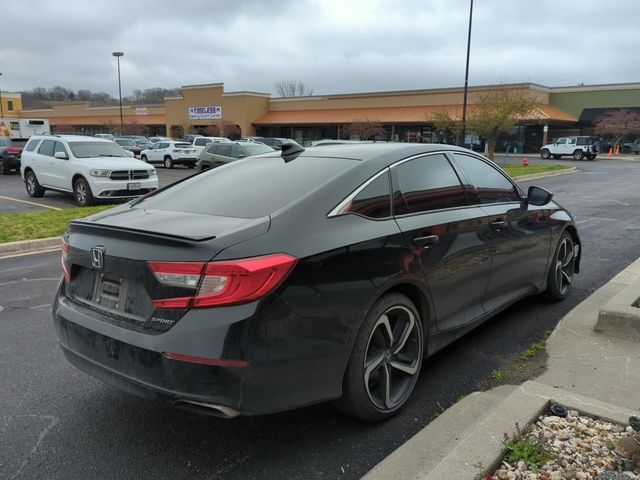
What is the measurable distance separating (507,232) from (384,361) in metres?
1.81

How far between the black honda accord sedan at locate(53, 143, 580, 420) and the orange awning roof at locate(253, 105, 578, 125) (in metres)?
42.7

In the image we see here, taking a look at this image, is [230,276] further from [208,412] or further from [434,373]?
[434,373]

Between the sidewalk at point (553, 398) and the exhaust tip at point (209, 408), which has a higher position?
the exhaust tip at point (209, 408)

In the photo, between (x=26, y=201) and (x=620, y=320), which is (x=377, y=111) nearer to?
(x=26, y=201)

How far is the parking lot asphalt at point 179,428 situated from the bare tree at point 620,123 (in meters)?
49.4

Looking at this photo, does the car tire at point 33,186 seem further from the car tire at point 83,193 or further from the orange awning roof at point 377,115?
the orange awning roof at point 377,115

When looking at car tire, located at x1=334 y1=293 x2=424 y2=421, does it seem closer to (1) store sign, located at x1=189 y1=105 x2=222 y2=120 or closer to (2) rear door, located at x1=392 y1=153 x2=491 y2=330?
(2) rear door, located at x1=392 y1=153 x2=491 y2=330

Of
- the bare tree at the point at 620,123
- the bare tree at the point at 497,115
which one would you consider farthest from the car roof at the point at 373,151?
the bare tree at the point at 620,123

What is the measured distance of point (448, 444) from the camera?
9.43 feet

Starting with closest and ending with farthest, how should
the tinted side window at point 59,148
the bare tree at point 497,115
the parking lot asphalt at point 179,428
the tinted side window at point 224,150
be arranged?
the parking lot asphalt at point 179,428 < the tinted side window at point 59,148 < the tinted side window at point 224,150 < the bare tree at point 497,115

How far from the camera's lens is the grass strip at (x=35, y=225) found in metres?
8.97

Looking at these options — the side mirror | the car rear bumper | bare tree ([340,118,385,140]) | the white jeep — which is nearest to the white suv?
the side mirror

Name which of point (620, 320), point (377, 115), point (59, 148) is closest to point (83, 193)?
point (59, 148)

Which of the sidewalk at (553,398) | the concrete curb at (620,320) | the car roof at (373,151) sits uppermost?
the car roof at (373,151)
